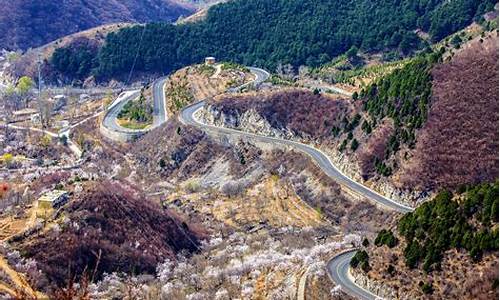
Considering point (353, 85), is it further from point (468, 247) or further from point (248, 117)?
point (468, 247)

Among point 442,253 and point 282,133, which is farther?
point 282,133

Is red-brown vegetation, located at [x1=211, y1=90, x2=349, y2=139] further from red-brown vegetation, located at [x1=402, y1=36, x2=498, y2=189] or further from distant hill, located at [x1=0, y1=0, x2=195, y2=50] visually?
distant hill, located at [x1=0, y1=0, x2=195, y2=50]

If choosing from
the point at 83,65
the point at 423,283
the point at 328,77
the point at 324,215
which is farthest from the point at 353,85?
the point at 83,65

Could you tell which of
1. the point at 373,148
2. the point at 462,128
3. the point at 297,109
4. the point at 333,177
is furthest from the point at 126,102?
the point at 462,128

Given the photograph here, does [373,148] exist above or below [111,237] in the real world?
above

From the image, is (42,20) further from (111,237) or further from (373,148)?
(111,237)

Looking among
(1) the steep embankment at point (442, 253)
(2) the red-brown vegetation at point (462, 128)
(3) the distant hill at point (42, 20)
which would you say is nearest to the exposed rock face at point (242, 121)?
(2) the red-brown vegetation at point (462, 128)
